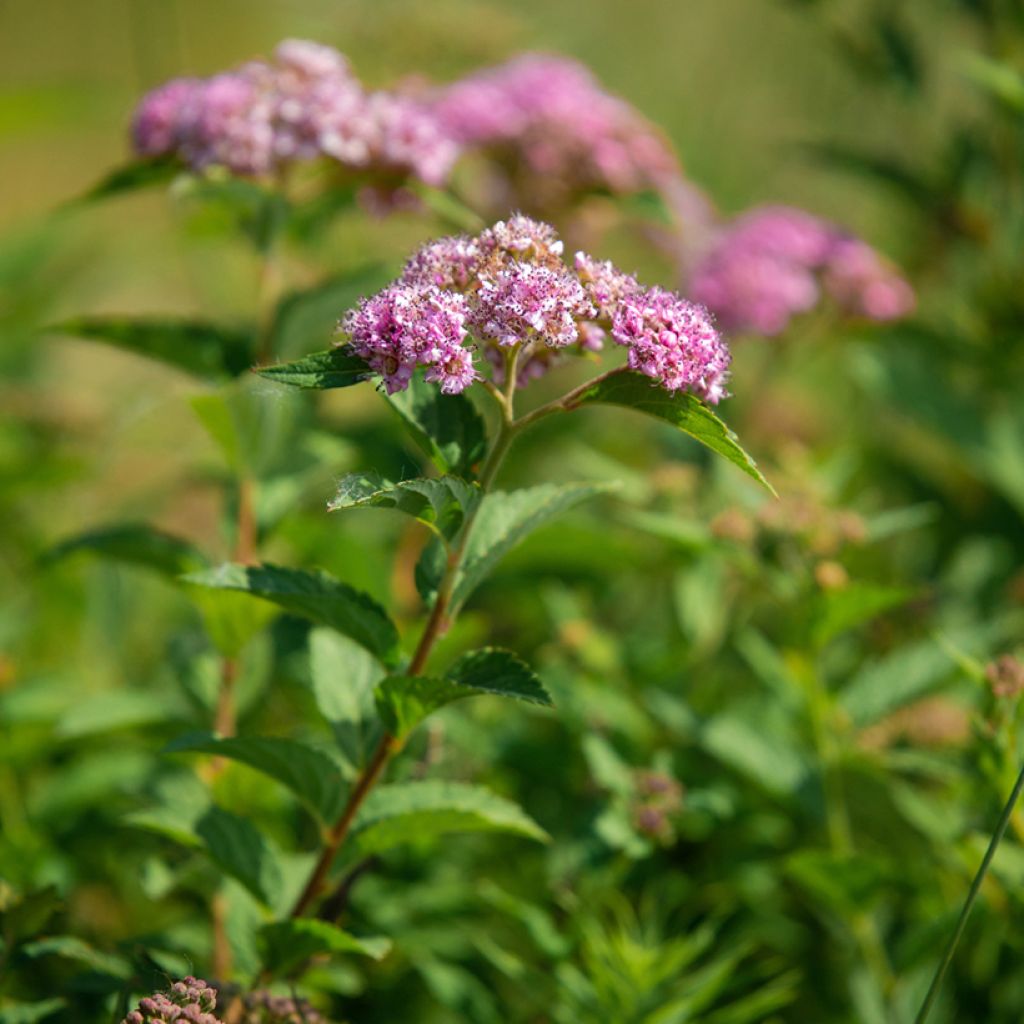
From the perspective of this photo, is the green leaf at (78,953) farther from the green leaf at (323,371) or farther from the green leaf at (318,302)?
the green leaf at (318,302)

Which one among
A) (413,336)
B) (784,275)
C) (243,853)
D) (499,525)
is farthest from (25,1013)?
(784,275)

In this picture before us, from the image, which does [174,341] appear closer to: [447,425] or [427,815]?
[447,425]

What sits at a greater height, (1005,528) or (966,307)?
(966,307)

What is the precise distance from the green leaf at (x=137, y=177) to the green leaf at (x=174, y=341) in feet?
0.70

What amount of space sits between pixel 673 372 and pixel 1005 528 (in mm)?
1880

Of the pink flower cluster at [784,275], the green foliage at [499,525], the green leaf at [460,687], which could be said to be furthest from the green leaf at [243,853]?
the pink flower cluster at [784,275]

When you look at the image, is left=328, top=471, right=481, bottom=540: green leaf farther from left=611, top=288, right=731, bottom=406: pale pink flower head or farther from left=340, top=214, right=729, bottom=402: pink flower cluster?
left=611, top=288, right=731, bottom=406: pale pink flower head

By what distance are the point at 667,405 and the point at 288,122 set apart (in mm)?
988

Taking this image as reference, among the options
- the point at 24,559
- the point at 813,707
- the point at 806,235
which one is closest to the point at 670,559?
the point at 813,707

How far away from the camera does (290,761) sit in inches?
47.6

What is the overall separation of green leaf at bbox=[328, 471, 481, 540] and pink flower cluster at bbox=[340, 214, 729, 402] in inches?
3.3

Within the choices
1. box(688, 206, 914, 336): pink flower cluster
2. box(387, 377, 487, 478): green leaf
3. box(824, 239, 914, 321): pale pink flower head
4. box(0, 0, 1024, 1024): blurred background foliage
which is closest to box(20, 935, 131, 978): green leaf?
box(0, 0, 1024, 1024): blurred background foliage

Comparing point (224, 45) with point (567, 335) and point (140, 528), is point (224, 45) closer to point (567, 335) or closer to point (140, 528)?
point (140, 528)

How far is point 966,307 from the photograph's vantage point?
2.85 metres
